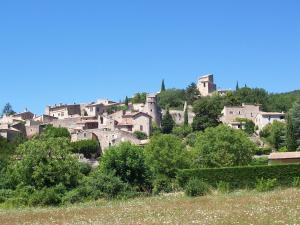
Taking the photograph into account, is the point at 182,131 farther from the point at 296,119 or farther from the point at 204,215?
the point at 204,215

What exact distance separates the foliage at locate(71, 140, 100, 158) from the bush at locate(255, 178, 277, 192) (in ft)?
241

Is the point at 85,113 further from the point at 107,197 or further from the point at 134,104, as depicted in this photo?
the point at 107,197

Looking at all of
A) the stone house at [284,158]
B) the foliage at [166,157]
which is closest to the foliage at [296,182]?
the stone house at [284,158]

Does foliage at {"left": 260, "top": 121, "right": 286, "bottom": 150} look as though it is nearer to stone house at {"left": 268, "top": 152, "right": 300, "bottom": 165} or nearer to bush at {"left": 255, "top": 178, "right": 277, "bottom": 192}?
stone house at {"left": 268, "top": 152, "right": 300, "bottom": 165}

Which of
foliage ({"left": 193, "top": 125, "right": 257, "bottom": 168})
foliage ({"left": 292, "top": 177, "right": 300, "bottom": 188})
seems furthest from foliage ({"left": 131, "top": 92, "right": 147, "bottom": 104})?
foliage ({"left": 292, "top": 177, "right": 300, "bottom": 188})

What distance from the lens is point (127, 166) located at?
44.8 m

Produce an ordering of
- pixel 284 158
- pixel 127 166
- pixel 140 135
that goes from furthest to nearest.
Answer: pixel 140 135, pixel 284 158, pixel 127 166

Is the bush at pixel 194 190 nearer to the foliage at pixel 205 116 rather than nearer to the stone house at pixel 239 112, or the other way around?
the foliage at pixel 205 116

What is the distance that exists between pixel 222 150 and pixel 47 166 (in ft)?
73.7

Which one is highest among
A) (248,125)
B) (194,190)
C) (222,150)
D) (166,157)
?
(248,125)

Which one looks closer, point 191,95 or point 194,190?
point 194,190

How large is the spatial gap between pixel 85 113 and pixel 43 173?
395ft

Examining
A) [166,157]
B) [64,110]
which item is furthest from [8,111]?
[166,157]

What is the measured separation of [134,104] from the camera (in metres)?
167
